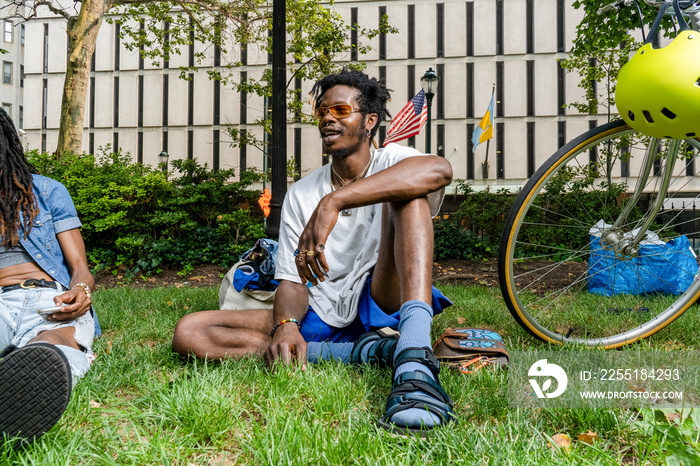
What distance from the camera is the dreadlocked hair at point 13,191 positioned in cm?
247

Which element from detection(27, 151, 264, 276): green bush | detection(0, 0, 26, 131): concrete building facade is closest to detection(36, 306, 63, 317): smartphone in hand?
detection(27, 151, 264, 276): green bush

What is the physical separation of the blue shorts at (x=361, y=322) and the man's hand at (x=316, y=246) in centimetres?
54

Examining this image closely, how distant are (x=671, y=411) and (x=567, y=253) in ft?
5.08

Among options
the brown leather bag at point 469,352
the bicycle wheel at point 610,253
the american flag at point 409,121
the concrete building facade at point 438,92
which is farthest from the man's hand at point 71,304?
the concrete building facade at point 438,92

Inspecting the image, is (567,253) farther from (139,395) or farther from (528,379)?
(139,395)

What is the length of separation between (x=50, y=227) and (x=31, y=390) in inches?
62.2

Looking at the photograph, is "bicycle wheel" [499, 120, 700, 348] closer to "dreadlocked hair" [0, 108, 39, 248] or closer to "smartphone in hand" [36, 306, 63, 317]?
"smartphone in hand" [36, 306, 63, 317]

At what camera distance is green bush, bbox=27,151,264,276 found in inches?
331

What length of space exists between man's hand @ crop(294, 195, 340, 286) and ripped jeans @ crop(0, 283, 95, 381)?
1.15m

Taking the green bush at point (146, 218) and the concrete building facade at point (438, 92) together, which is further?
the concrete building facade at point (438, 92)

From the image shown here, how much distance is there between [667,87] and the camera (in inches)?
74.0

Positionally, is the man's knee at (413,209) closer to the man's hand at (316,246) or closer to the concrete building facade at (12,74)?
the man's hand at (316,246)

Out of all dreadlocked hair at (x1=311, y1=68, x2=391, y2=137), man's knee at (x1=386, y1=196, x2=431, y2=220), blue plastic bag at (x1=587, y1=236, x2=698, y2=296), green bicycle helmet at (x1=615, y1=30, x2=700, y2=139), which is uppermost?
dreadlocked hair at (x1=311, y1=68, x2=391, y2=137)

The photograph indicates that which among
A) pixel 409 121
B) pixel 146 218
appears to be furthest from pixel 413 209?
pixel 409 121
